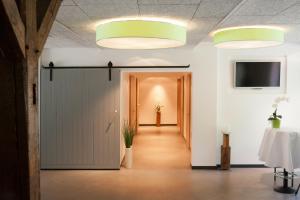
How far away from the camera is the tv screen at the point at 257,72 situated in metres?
5.84

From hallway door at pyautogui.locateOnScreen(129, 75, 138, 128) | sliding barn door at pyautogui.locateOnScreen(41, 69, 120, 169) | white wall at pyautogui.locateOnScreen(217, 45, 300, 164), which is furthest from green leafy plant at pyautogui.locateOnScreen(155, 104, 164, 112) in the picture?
sliding barn door at pyautogui.locateOnScreen(41, 69, 120, 169)

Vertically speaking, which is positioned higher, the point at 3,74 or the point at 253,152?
the point at 3,74

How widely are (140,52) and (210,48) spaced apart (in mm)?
1249

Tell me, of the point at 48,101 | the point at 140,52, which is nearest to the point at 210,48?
the point at 140,52

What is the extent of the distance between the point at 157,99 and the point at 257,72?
7.28 m

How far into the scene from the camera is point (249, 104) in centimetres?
594

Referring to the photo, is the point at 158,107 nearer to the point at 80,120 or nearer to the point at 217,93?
the point at 217,93

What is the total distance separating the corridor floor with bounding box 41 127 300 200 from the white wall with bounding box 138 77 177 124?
6.24 metres

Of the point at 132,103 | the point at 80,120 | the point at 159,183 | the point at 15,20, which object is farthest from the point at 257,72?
the point at 15,20

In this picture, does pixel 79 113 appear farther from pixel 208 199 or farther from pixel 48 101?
pixel 208 199

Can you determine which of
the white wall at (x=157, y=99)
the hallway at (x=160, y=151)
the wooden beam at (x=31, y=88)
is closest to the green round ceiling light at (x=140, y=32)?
the wooden beam at (x=31, y=88)

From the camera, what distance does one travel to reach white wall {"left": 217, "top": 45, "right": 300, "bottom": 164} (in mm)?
5891

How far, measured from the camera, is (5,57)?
167 centimetres

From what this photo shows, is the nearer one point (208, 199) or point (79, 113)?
point (208, 199)
